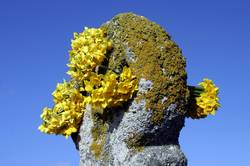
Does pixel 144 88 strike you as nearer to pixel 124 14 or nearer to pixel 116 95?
pixel 116 95

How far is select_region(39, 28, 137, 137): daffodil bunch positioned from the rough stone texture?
0.65 feet

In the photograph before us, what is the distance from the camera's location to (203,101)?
37.8 ft

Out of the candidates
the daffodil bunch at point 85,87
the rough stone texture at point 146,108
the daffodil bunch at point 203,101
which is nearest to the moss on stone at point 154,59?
the rough stone texture at point 146,108

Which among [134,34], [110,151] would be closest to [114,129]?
[110,151]

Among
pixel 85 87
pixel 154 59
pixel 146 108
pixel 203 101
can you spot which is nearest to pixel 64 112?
pixel 85 87

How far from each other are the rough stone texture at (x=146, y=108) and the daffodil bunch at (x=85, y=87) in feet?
0.65

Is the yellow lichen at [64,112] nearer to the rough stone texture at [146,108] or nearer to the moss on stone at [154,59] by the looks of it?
the rough stone texture at [146,108]

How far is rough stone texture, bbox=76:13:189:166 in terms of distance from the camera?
10016 mm

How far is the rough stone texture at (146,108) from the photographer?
1002 centimetres

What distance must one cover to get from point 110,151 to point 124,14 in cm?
275

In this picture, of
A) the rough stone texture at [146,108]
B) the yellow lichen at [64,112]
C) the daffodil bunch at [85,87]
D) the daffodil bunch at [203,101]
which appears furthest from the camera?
the daffodil bunch at [203,101]

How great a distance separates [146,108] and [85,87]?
1.34 m

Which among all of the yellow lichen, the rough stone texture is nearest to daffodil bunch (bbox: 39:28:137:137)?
the yellow lichen

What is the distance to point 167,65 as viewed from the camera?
10328mm
